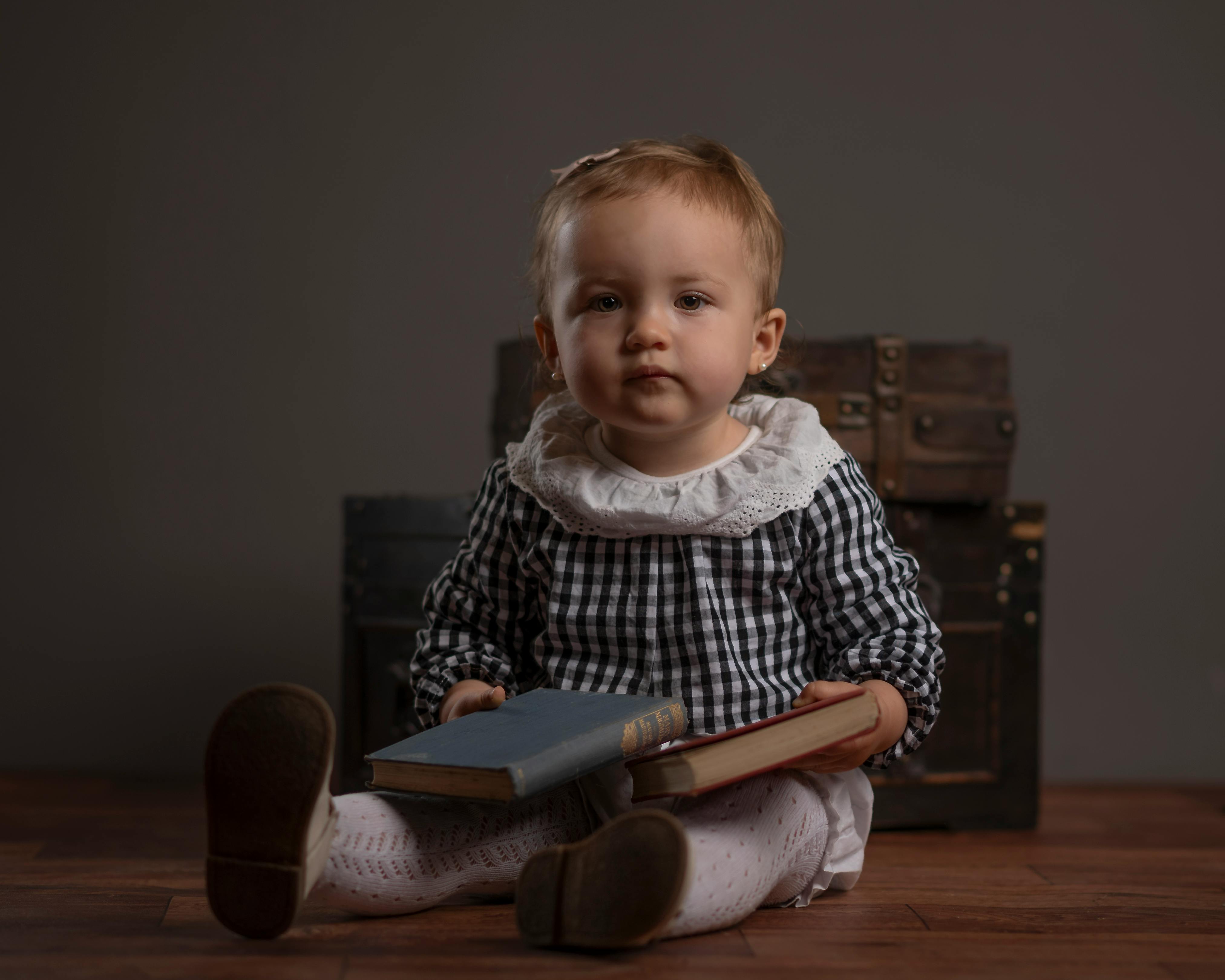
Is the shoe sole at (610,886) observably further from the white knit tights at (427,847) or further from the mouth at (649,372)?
the mouth at (649,372)

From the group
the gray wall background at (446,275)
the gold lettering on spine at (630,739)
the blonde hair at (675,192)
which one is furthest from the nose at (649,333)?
the gray wall background at (446,275)

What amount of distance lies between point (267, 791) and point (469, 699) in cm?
26

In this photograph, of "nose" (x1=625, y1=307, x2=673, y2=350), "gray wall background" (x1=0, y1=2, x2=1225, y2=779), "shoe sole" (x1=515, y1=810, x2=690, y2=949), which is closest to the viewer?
"shoe sole" (x1=515, y1=810, x2=690, y2=949)

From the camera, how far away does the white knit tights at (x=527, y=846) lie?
848 mm

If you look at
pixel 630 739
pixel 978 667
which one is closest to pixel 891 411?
pixel 978 667

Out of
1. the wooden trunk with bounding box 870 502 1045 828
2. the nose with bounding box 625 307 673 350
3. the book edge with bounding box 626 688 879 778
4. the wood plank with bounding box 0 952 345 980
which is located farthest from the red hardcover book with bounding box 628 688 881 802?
the wooden trunk with bounding box 870 502 1045 828

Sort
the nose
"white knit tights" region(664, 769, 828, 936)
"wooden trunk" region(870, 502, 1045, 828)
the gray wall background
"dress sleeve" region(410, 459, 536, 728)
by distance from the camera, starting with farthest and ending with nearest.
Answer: the gray wall background → "wooden trunk" region(870, 502, 1045, 828) → "dress sleeve" region(410, 459, 536, 728) → the nose → "white knit tights" region(664, 769, 828, 936)

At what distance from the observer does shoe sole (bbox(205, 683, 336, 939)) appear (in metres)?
0.75

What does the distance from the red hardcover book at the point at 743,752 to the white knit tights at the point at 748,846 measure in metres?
0.06

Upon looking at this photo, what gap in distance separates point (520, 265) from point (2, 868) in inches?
44.7

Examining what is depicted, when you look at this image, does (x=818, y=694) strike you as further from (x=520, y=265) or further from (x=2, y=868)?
(x=520, y=265)

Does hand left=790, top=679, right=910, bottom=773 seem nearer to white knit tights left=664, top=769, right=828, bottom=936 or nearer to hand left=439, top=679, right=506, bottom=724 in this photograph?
white knit tights left=664, top=769, right=828, bottom=936

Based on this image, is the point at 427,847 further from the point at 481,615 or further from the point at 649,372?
the point at 649,372

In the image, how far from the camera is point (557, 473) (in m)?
1.06
